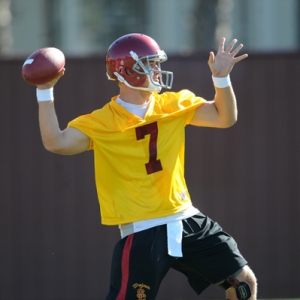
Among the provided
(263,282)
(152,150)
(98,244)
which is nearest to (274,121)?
(263,282)

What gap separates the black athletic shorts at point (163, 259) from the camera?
3.85m

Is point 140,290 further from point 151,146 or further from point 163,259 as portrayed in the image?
point 151,146

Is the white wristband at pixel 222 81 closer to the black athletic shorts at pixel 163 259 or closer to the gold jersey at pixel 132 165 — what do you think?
the gold jersey at pixel 132 165

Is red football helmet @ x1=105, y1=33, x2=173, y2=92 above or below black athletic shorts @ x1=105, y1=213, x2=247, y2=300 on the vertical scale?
above

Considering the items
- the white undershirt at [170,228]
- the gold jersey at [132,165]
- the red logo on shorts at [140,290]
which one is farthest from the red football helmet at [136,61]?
the red logo on shorts at [140,290]

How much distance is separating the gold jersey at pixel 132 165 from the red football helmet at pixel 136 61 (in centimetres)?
18

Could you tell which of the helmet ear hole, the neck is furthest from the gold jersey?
the helmet ear hole

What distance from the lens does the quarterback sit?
3.87 m

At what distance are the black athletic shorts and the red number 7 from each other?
1.10 ft

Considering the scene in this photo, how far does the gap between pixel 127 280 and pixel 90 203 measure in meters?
2.66

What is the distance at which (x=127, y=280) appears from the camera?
3.84 meters

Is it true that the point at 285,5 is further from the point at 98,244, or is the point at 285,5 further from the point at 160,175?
the point at 160,175

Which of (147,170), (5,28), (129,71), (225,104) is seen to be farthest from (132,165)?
(5,28)

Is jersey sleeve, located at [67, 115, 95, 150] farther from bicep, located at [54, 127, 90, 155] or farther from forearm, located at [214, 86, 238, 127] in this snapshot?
forearm, located at [214, 86, 238, 127]
